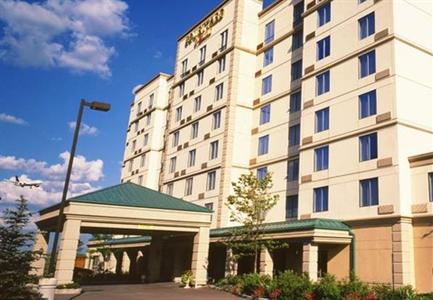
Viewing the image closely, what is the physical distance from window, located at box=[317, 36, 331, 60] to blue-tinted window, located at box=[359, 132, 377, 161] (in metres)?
8.45

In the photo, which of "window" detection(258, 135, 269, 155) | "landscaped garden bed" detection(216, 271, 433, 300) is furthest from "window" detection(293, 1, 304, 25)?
"landscaped garden bed" detection(216, 271, 433, 300)

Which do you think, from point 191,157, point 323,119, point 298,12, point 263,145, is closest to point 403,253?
point 323,119

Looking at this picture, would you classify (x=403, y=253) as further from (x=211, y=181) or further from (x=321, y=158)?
(x=211, y=181)

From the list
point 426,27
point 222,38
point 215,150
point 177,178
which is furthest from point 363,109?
point 177,178

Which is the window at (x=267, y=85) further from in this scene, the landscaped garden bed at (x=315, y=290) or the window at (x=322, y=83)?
the landscaped garden bed at (x=315, y=290)

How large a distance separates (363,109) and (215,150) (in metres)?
17.8

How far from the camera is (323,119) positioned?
3394 centimetres

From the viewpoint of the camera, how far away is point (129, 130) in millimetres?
71812

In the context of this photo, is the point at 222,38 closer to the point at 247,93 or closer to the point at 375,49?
the point at 247,93

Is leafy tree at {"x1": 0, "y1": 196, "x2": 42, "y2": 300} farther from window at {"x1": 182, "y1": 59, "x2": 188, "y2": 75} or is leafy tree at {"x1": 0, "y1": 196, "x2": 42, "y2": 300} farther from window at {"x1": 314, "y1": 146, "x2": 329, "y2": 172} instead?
window at {"x1": 182, "y1": 59, "x2": 188, "y2": 75}

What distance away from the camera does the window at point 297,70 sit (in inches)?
1574

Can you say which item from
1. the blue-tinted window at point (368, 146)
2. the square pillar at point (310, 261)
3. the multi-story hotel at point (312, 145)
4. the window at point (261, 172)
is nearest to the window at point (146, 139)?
the multi-story hotel at point (312, 145)

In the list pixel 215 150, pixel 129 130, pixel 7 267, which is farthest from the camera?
pixel 129 130

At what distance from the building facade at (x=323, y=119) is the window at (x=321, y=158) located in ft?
0.37
